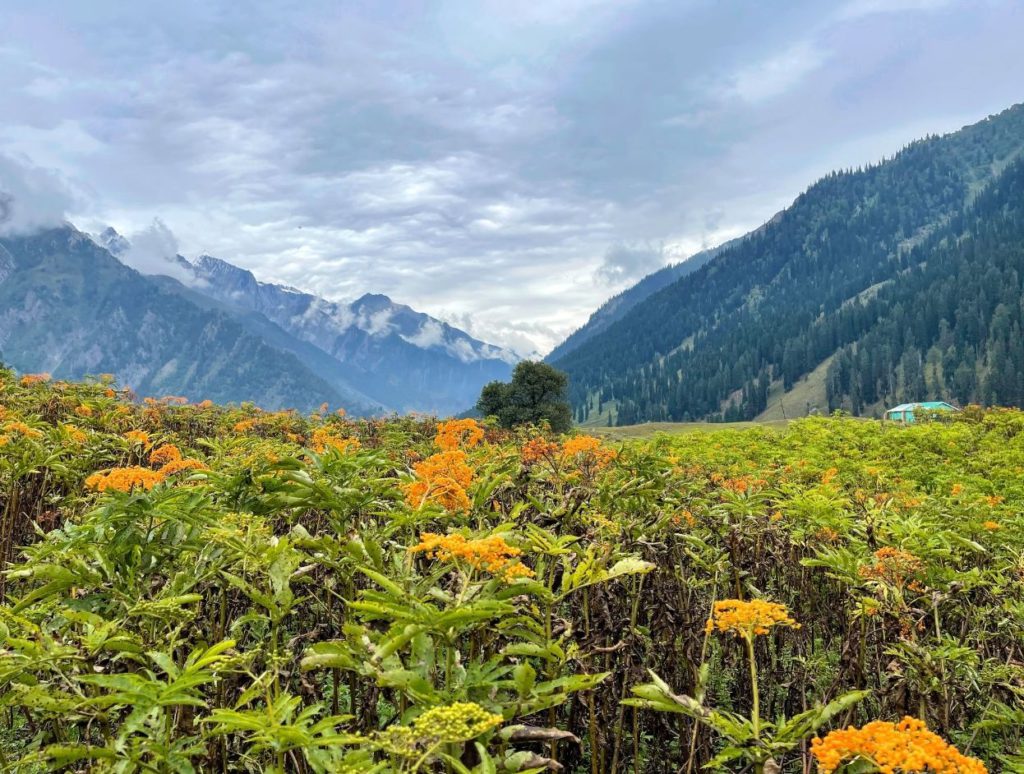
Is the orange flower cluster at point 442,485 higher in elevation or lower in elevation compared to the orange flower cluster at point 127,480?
lower

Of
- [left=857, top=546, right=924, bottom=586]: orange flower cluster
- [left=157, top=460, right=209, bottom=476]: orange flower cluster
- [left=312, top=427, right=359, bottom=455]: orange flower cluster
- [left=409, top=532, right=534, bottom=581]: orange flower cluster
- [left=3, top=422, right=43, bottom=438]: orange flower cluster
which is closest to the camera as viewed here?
[left=409, top=532, right=534, bottom=581]: orange flower cluster

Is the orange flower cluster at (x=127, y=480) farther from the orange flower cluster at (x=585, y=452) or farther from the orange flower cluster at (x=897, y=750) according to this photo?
the orange flower cluster at (x=585, y=452)

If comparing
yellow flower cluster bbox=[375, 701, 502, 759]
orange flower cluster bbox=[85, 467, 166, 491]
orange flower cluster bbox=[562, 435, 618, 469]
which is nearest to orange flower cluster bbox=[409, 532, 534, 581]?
yellow flower cluster bbox=[375, 701, 502, 759]

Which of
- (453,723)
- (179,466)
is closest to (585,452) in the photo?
(179,466)

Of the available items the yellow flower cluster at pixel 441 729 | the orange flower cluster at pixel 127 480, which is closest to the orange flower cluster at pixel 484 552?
the yellow flower cluster at pixel 441 729

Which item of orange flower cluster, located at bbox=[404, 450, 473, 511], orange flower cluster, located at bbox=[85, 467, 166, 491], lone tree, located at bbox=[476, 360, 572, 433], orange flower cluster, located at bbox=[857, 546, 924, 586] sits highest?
lone tree, located at bbox=[476, 360, 572, 433]

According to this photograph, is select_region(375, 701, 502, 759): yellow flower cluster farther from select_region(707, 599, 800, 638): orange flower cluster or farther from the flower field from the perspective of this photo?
select_region(707, 599, 800, 638): orange flower cluster

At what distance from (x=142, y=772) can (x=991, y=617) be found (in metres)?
7.83

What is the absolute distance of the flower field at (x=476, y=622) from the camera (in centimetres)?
294

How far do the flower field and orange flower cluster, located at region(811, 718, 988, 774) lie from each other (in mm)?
13

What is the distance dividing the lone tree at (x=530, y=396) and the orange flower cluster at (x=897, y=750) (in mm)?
57990

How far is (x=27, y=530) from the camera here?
9.81m

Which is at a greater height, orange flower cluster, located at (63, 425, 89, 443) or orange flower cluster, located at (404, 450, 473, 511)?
orange flower cluster, located at (63, 425, 89, 443)

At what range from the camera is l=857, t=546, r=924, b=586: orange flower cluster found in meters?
5.32
